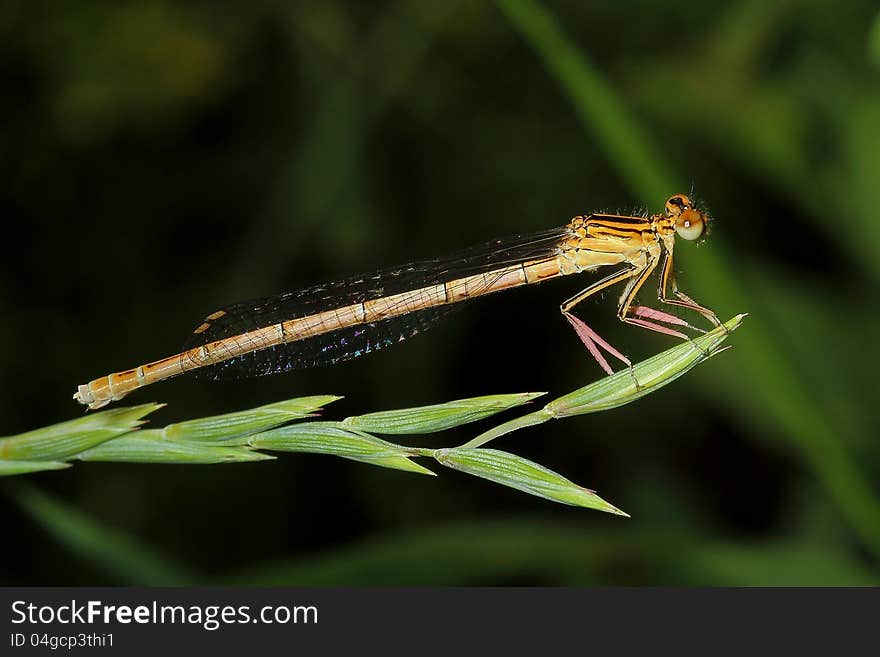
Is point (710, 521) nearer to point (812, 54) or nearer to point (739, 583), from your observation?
point (739, 583)

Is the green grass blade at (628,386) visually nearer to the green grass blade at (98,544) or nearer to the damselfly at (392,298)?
the damselfly at (392,298)

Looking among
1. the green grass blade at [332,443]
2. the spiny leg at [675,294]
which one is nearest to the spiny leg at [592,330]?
the spiny leg at [675,294]

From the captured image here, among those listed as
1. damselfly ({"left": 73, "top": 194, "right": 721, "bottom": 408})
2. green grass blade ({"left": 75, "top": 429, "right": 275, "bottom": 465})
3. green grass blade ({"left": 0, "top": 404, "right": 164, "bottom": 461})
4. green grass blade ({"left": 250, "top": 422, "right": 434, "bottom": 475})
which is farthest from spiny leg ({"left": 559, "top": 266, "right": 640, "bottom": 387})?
green grass blade ({"left": 0, "top": 404, "right": 164, "bottom": 461})

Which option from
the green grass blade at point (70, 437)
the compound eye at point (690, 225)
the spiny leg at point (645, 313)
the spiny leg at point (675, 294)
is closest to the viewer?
the green grass blade at point (70, 437)

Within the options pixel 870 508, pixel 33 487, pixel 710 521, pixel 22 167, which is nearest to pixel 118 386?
pixel 33 487

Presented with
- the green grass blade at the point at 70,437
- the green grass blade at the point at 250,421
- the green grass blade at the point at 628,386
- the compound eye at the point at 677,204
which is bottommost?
the green grass blade at the point at 628,386

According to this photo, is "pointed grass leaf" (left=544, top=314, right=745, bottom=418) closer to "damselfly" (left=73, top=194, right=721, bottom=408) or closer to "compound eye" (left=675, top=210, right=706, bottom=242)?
"compound eye" (left=675, top=210, right=706, bottom=242)
